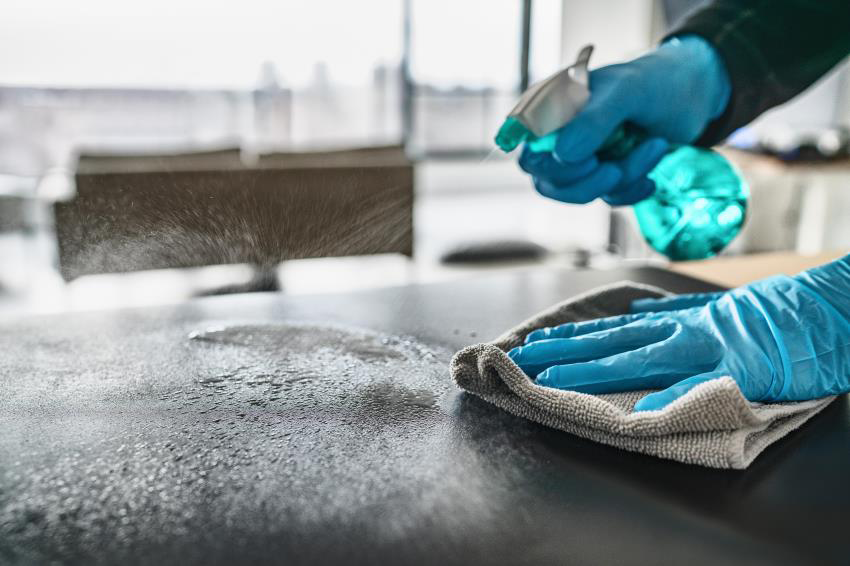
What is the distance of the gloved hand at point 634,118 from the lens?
0.84 metres

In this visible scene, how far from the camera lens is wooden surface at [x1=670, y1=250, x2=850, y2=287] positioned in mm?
1346

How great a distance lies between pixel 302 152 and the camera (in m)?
2.78

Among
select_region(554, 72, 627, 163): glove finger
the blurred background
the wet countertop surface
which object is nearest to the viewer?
the wet countertop surface

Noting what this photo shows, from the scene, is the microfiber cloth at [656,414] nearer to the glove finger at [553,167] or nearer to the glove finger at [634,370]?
the glove finger at [634,370]

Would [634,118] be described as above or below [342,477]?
above

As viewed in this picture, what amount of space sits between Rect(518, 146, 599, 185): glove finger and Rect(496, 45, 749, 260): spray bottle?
1 cm

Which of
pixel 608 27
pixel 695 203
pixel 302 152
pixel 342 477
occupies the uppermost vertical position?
pixel 608 27

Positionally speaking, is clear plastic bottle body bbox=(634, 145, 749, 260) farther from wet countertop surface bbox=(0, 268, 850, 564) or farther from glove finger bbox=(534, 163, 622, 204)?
wet countertop surface bbox=(0, 268, 850, 564)

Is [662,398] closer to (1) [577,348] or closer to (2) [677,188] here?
(1) [577,348]

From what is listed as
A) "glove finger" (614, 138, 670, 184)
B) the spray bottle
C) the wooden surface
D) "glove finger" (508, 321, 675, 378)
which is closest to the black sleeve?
the spray bottle

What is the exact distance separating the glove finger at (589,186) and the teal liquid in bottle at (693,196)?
0.06m

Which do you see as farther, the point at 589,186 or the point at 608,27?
the point at 608,27

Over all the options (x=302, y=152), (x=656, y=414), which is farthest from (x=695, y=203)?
(x=302, y=152)

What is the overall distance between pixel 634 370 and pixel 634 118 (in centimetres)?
39
